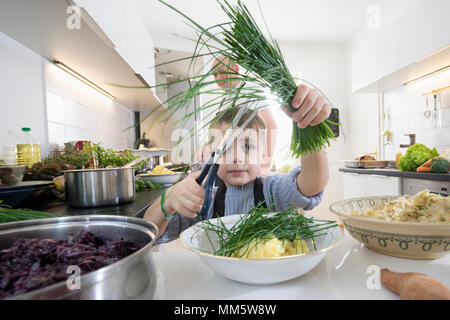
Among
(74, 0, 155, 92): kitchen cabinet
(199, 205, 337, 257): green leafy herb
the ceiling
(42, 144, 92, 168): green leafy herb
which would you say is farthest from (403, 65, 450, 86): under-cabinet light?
(42, 144, 92, 168): green leafy herb

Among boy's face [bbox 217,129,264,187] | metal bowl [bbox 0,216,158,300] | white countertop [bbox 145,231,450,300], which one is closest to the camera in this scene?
metal bowl [bbox 0,216,158,300]

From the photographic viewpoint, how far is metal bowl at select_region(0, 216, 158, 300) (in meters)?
0.20

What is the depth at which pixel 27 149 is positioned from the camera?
115cm

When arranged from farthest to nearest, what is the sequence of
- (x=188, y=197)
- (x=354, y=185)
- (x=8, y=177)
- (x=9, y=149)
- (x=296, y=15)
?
(x=296, y=15), (x=354, y=185), (x=9, y=149), (x=8, y=177), (x=188, y=197)

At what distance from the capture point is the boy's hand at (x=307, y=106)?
1.50 feet

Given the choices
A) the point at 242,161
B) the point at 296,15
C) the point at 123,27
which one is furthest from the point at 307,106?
the point at 296,15

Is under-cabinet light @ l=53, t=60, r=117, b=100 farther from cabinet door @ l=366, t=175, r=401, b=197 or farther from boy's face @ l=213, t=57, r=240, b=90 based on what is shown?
cabinet door @ l=366, t=175, r=401, b=197

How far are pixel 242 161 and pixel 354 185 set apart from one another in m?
2.20

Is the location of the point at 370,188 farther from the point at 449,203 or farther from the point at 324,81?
the point at 449,203

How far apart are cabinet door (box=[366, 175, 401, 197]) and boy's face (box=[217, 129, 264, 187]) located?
154cm

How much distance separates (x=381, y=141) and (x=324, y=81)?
1185mm

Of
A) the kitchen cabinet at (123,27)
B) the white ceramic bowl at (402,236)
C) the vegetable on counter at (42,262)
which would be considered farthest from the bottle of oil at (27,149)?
the white ceramic bowl at (402,236)

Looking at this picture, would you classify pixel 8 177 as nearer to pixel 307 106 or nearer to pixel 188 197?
pixel 188 197
